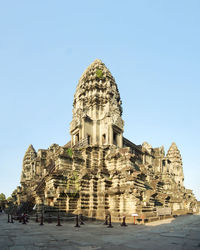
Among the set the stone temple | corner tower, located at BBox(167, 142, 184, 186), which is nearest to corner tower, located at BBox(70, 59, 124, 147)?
the stone temple

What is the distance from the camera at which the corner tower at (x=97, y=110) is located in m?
27.8

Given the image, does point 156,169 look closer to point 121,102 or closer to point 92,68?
point 121,102

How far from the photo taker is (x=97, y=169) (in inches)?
965

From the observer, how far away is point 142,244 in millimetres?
9188

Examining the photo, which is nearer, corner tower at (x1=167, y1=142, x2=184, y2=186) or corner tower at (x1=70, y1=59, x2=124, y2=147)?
corner tower at (x1=70, y1=59, x2=124, y2=147)

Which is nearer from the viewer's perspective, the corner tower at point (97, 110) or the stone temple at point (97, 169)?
the stone temple at point (97, 169)

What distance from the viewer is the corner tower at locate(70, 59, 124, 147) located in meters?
27.8

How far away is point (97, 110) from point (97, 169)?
8.52m

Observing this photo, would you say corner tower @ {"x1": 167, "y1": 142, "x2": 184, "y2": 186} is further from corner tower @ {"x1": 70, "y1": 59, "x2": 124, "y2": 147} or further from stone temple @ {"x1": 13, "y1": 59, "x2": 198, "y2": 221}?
corner tower @ {"x1": 70, "y1": 59, "x2": 124, "y2": 147}

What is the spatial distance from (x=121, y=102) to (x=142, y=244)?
2502 cm

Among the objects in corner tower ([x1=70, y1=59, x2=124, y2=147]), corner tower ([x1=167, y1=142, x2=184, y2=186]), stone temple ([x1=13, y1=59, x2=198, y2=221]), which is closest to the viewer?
stone temple ([x1=13, y1=59, x2=198, y2=221])

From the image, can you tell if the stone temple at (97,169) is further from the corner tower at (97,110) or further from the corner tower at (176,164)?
the corner tower at (176,164)

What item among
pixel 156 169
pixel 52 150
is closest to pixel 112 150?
pixel 52 150

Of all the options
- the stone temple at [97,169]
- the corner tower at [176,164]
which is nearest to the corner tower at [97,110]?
the stone temple at [97,169]
